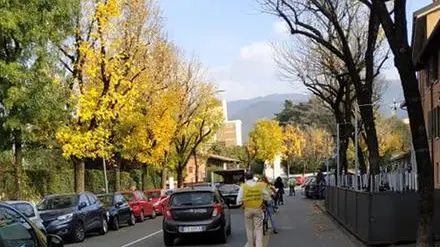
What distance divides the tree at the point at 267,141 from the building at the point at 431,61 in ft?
210

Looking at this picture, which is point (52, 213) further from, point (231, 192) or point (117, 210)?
point (231, 192)

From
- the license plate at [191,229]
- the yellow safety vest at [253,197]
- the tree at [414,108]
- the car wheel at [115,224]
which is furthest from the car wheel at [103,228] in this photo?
the tree at [414,108]

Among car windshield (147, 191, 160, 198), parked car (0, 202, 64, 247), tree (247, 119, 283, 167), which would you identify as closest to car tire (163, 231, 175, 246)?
parked car (0, 202, 64, 247)

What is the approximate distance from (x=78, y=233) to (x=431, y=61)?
66.0ft

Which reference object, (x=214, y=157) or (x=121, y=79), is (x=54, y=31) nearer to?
(x=121, y=79)

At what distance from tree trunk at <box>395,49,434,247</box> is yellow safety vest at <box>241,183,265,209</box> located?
10.7 feet

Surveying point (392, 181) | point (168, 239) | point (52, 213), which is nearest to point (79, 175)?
point (52, 213)

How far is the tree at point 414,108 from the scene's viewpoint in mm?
12156

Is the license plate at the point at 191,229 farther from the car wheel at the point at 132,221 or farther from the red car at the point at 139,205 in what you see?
the red car at the point at 139,205

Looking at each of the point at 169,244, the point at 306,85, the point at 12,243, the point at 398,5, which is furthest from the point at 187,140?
the point at 12,243

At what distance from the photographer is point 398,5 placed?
12586 millimetres

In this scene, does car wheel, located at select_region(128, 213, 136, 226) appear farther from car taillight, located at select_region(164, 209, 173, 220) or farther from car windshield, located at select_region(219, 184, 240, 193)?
car windshield, located at select_region(219, 184, 240, 193)

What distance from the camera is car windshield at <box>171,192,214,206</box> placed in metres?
17.8

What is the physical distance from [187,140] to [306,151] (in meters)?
48.5
